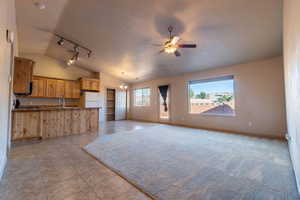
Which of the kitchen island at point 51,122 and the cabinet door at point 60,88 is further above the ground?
the cabinet door at point 60,88

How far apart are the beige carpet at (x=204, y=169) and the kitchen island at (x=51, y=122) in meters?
1.84

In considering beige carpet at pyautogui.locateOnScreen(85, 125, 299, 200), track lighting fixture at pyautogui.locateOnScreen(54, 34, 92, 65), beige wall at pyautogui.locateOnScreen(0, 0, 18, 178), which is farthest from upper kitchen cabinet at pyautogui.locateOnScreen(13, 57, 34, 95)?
beige carpet at pyautogui.locateOnScreen(85, 125, 299, 200)

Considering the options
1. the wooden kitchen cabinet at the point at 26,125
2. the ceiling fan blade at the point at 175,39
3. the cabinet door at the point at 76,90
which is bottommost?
the wooden kitchen cabinet at the point at 26,125

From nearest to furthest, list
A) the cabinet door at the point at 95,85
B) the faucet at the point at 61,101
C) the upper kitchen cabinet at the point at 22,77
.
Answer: the upper kitchen cabinet at the point at 22,77 → the faucet at the point at 61,101 → the cabinet door at the point at 95,85

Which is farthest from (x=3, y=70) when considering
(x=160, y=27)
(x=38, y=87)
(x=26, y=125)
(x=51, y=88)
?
(x=51, y=88)

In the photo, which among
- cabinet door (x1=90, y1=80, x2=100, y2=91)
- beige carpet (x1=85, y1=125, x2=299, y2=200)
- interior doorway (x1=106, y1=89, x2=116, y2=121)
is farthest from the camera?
interior doorway (x1=106, y1=89, x2=116, y2=121)

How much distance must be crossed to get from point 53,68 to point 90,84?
192 centimetres

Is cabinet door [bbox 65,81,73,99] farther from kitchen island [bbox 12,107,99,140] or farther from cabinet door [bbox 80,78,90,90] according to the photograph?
kitchen island [bbox 12,107,99,140]

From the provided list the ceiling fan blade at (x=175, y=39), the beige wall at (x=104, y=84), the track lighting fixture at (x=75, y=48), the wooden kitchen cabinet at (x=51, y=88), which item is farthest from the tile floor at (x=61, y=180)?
the beige wall at (x=104, y=84)

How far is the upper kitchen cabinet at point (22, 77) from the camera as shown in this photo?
138 inches

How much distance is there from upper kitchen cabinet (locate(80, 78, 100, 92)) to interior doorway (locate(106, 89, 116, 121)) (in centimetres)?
111

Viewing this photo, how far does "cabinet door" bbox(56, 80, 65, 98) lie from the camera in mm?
6572

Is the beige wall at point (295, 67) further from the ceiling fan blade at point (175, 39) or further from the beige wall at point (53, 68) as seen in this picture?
the beige wall at point (53, 68)

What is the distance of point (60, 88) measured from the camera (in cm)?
664
